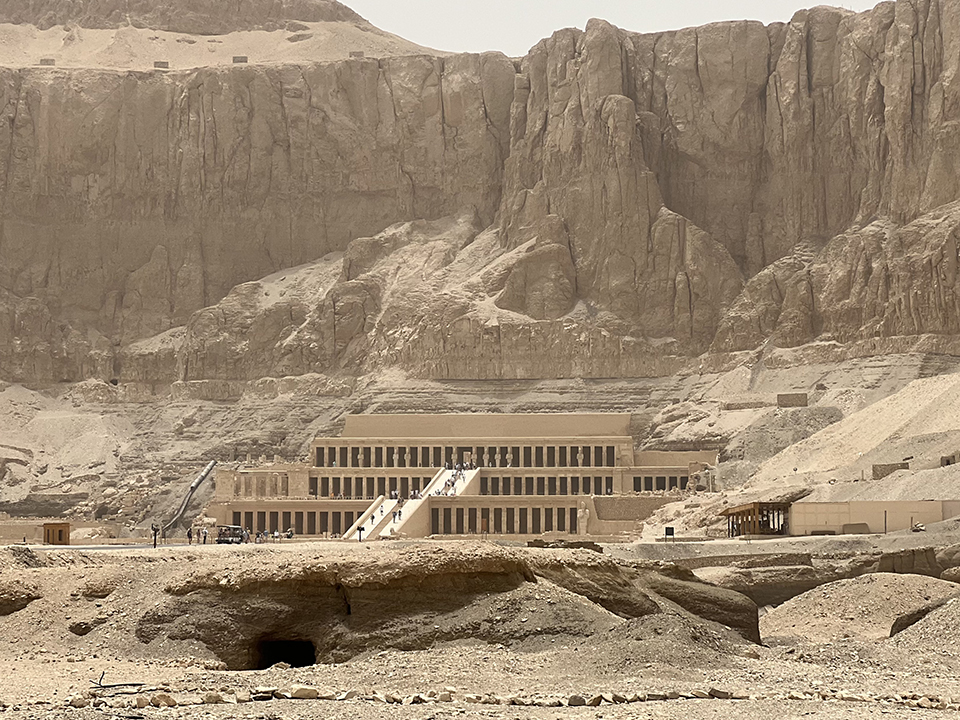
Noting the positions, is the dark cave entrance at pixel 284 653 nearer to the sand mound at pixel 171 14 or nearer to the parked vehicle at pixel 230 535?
the parked vehicle at pixel 230 535

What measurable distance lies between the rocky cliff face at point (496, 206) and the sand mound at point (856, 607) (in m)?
66.2

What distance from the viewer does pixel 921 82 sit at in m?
110

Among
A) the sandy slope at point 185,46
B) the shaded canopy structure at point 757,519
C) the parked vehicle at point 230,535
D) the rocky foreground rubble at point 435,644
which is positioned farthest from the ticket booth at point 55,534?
the sandy slope at point 185,46

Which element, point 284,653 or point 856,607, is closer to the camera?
point 284,653

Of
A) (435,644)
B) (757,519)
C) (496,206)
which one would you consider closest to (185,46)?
(496,206)

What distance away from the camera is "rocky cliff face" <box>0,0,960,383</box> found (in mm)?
108938

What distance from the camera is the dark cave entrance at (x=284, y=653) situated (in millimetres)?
28828

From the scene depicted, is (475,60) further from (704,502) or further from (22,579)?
(22,579)

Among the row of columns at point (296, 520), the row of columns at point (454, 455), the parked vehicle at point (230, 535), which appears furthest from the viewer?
the row of columns at point (454, 455)

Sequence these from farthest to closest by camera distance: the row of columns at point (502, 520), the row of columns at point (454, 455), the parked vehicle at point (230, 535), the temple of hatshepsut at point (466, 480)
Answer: the row of columns at point (454, 455)
the row of columns at point (502, 520)
the temple of hatshepsut at point (466, 480)
the parked vehicle at point (230, 535)

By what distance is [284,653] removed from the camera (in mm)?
29734

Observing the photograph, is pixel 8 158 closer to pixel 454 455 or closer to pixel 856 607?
pixel 454 455

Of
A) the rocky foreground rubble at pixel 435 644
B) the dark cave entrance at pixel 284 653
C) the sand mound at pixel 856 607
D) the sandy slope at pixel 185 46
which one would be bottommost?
the sand mound at pixel 856 607

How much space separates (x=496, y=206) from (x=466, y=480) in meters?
38.4
